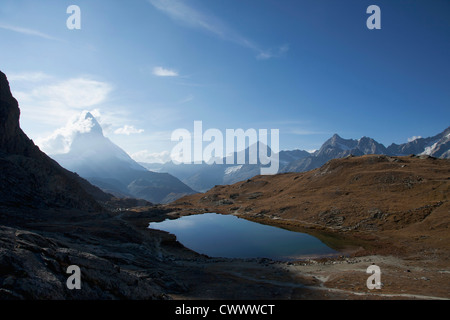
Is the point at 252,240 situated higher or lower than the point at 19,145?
lower

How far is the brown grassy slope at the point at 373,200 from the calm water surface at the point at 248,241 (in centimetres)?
1472

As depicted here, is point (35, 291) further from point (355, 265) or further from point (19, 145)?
point (19, 145)

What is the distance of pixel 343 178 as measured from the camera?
113000mm

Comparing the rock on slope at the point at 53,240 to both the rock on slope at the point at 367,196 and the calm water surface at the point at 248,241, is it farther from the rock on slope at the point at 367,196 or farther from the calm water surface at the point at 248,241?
the rock on slope at the point at 367,196

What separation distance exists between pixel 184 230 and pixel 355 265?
194 feet

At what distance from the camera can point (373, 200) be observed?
80000 mm

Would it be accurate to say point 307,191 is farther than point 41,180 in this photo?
Yes

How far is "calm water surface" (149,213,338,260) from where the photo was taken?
5391cm

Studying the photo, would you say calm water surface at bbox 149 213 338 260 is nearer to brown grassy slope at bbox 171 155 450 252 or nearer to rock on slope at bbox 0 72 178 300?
rock on slope at bbox 0 72 178 300

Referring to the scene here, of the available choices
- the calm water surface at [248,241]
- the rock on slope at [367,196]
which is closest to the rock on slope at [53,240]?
the calm water surface at [248,241]

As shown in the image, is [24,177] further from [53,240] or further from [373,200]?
[373,200]

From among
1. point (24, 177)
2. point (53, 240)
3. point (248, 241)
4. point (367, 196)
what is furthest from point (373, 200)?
point (24, 177)
